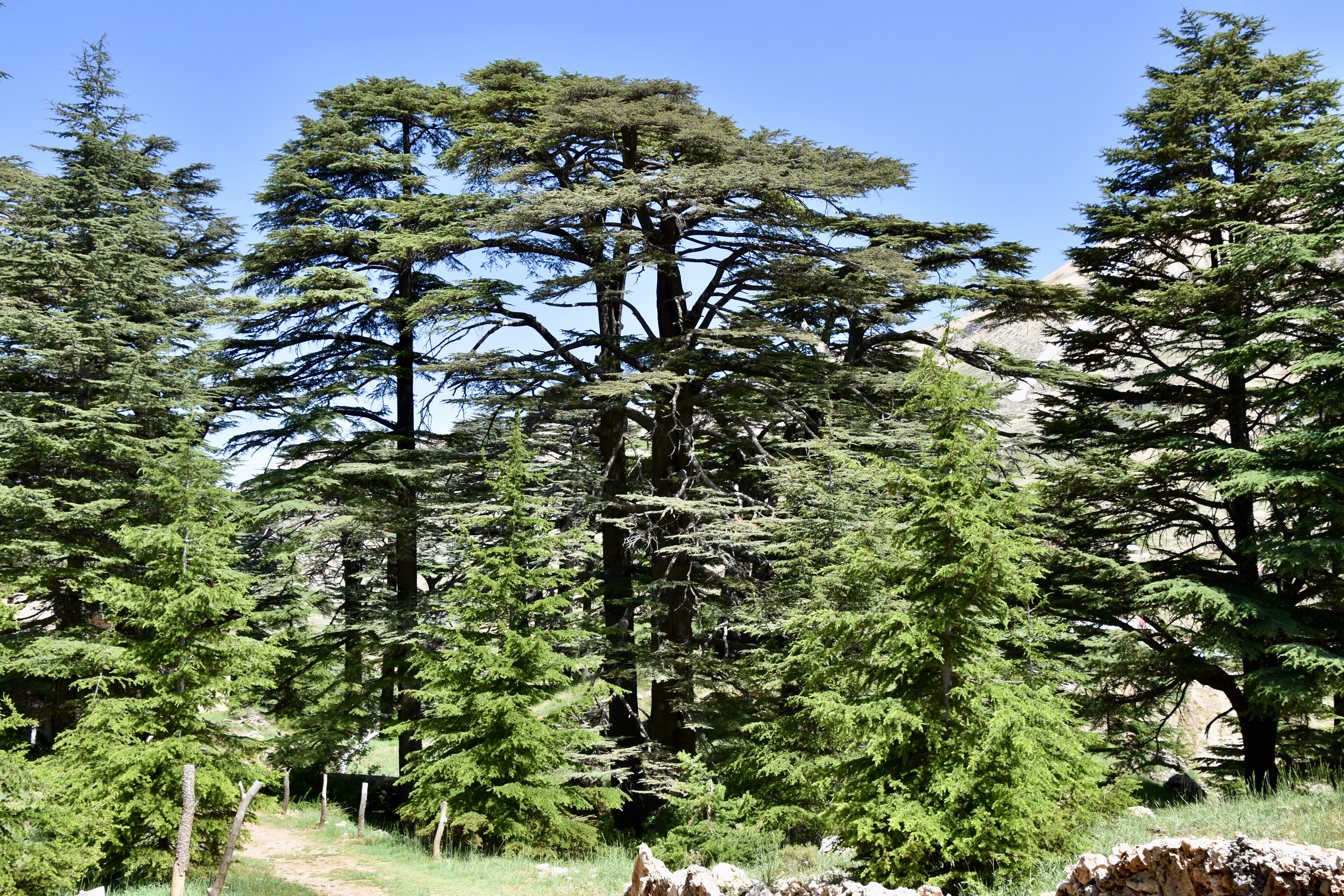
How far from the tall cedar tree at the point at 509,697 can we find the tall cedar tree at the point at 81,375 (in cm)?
683

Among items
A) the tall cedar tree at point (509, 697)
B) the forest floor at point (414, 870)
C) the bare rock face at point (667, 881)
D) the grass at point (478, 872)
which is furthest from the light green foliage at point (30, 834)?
the bare rock face at point (667, 881)

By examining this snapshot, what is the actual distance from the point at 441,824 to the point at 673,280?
39.2ft

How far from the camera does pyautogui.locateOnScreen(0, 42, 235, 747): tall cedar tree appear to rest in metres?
19.0

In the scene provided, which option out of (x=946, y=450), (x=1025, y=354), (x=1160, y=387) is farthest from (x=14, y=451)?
(x=1025, y=354)

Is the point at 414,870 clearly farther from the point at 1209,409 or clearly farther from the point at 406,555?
the point at 1209,409

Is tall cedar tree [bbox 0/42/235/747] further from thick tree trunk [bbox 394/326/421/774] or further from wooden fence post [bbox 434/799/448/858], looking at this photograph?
wooden fence post [bbox 434/799/448/858]

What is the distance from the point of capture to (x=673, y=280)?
19.5 meters

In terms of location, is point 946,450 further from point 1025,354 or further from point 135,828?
point 1025,354

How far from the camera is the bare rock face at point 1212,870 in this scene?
412 centimetres

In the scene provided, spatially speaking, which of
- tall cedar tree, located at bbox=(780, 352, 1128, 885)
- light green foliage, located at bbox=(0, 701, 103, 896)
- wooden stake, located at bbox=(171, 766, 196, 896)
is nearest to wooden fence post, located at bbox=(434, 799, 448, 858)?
light green foliage, located at bbox=(0, 701, 103, 896)

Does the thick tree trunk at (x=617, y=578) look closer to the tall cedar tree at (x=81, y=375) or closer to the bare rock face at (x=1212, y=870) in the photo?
the tall cedar tree at (x=81, y=375)

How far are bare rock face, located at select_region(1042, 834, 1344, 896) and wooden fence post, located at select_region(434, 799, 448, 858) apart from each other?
436 inches

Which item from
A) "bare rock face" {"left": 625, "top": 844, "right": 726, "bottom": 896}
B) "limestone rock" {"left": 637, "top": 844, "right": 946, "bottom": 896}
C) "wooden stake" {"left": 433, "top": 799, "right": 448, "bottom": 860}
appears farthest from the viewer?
"wooden stake" {"left": 433, "top": 799, "right": 448, "bottom": 860}

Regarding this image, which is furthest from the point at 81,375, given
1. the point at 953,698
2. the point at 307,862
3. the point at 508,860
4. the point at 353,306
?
the point at 953,698
